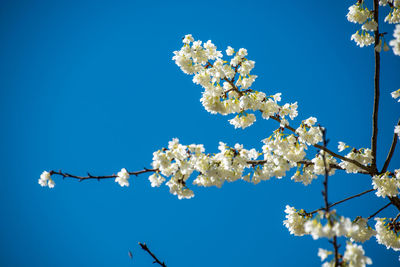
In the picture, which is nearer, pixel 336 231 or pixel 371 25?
pixel 336 231

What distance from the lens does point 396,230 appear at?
15.5ft

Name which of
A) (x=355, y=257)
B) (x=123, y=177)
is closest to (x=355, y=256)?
(x=355, y=257)

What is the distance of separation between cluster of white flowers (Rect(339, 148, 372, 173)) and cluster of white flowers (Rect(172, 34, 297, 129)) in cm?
112

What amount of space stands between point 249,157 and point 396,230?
272 cm

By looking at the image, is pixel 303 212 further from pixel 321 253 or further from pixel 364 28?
pixel 364 28

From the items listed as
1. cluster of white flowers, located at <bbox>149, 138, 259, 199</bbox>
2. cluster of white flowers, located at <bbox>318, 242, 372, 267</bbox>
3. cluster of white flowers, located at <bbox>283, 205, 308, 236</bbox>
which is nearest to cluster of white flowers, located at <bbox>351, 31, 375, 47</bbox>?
cluster of white flowers, located at <bbox>149, 138, 259, 199</bbox>

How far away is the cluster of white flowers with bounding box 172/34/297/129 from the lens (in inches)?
185

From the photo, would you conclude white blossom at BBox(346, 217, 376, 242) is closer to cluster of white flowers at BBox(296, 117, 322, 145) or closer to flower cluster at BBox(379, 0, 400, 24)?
cluster of white flowers at BBox(296, 117, 322, 145)

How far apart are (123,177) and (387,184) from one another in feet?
13.4

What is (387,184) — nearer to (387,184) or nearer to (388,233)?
(387,184)

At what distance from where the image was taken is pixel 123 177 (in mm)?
4387

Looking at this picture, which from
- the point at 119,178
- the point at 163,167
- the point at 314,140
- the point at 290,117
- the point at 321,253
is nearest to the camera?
the point at 321,253

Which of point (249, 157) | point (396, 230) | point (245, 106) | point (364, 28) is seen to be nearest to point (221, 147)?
point (249, 157)

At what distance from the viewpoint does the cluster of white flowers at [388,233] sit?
184 inches
